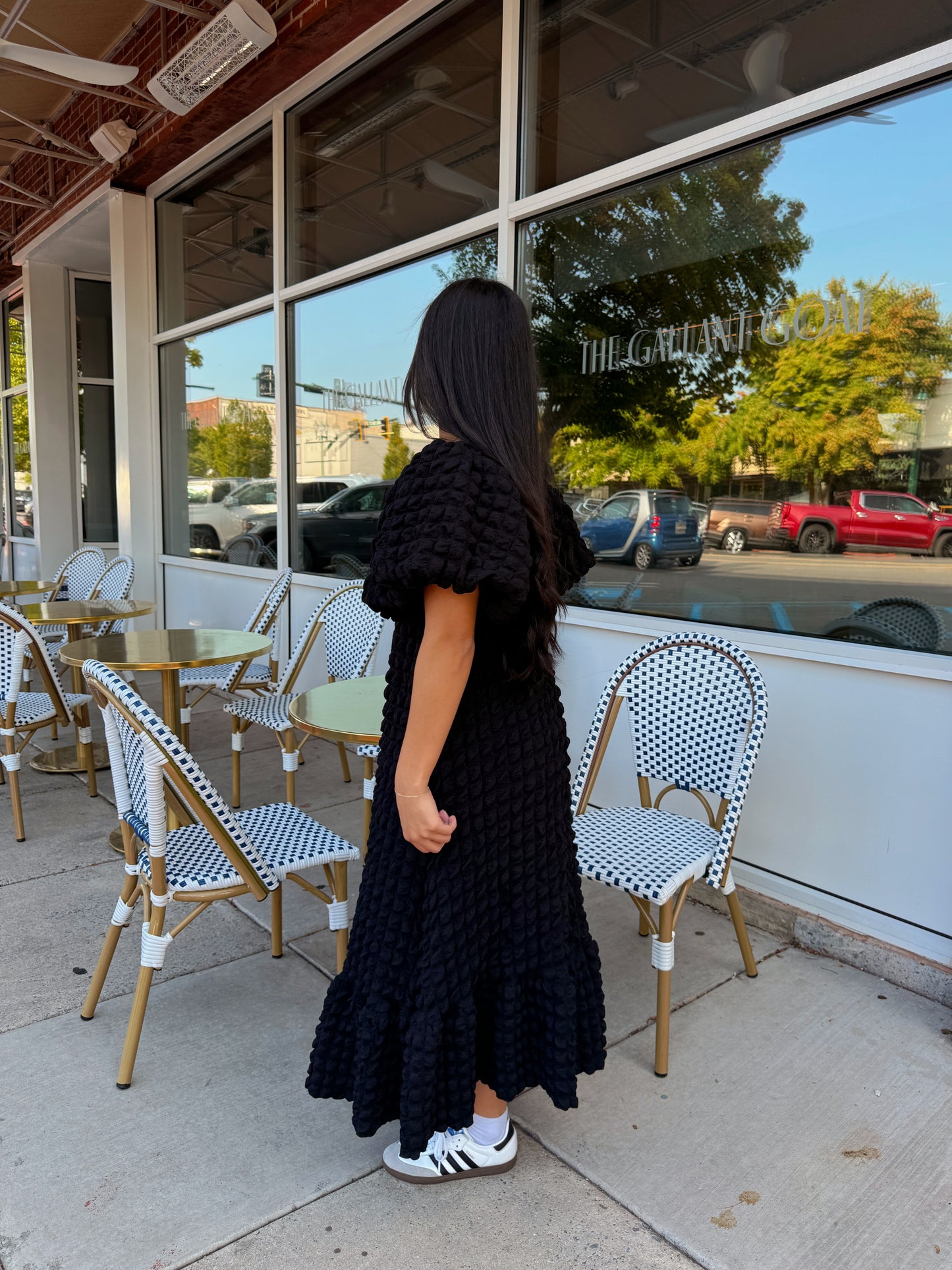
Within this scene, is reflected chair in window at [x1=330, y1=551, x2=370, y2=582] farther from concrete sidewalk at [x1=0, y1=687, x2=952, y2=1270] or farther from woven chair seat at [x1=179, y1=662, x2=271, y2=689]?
concrete sidewalk at [x1=0, y1=687, x2=952, y2=1270]

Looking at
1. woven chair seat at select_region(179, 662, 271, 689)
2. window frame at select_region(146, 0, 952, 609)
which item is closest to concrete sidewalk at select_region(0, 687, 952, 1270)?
window frame at select_region(146, 0, 952, 609)

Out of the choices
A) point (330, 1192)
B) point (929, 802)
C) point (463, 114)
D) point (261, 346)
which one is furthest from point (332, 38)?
point (330, 1192)

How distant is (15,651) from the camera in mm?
3268

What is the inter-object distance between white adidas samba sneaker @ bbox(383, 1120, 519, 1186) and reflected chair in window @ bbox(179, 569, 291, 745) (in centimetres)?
245

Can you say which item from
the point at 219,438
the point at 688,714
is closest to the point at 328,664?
the point at 688,714

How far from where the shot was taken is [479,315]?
138cm

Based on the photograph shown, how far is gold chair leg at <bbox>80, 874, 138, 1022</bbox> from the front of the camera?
6.79 ft

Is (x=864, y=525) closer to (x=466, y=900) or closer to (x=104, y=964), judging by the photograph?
(x=466, y=900)

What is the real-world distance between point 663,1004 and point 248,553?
4.30 metres

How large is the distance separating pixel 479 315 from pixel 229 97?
14.1 feet

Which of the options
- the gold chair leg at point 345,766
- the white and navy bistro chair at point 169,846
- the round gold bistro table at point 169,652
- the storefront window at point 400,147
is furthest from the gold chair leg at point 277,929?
the storefront window at point 400,147

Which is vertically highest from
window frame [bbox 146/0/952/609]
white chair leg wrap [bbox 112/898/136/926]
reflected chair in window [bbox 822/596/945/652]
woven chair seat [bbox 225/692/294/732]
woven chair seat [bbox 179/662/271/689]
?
window frame [bbox 146/0/952/609]

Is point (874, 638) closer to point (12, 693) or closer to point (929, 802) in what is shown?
point (929, 802)

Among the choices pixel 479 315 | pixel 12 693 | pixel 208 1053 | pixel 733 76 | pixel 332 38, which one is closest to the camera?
pixel 479 315
